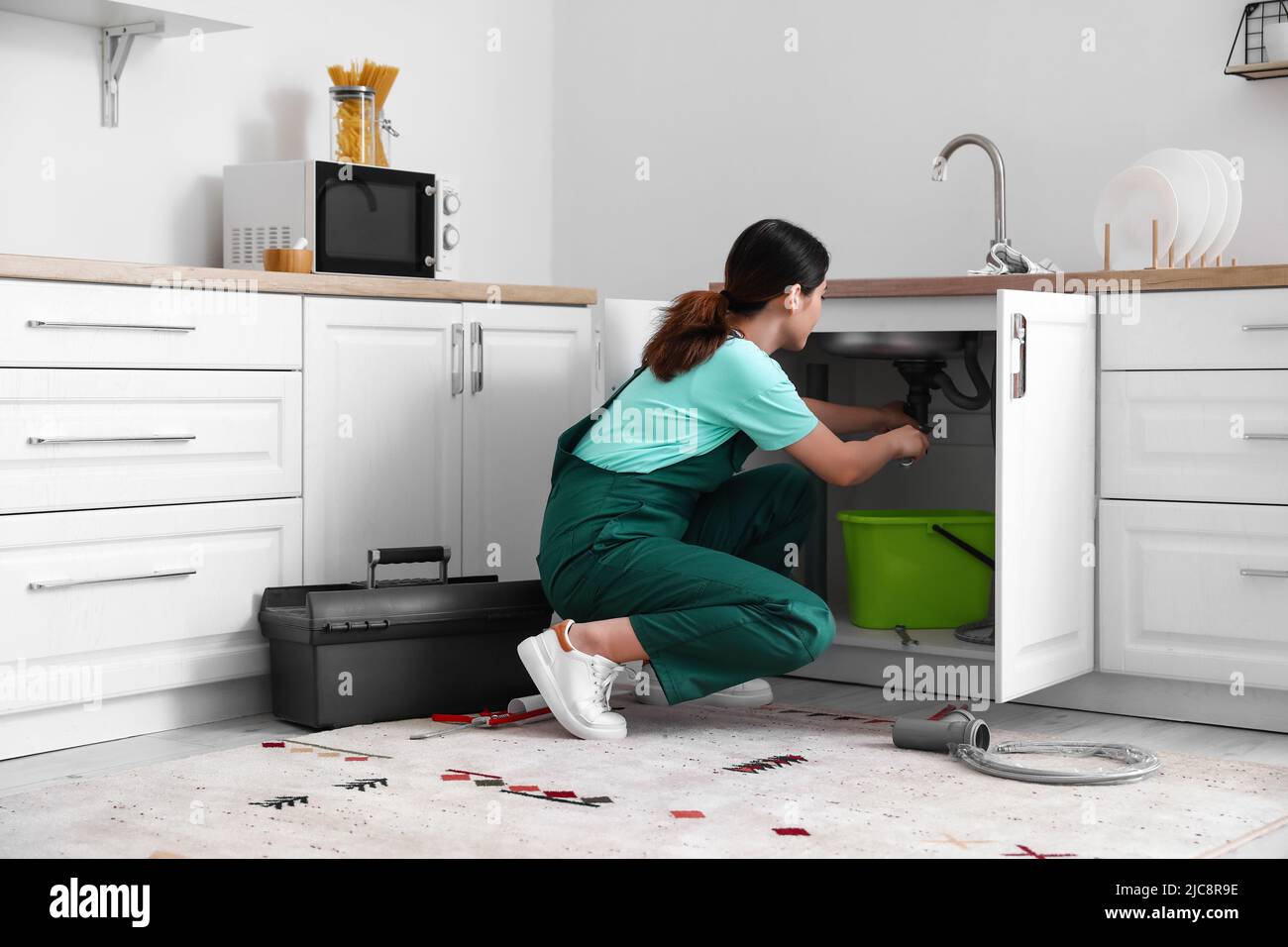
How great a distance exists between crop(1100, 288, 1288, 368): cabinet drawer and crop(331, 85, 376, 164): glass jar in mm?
1694

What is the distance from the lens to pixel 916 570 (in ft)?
10.7

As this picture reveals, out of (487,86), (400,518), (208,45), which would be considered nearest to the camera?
(400,518)

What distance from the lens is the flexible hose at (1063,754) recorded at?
2.36 metres

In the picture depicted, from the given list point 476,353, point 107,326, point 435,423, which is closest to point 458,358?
point 476,353

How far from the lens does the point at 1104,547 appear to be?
9.62 ft

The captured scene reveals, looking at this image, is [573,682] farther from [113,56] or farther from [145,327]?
[113,56]

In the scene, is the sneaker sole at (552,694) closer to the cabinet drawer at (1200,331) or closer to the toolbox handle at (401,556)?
the toolbox handle at (401,556)

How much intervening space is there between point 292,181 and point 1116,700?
2.00m

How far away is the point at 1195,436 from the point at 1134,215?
22.9 inches

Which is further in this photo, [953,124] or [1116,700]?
[953,124]

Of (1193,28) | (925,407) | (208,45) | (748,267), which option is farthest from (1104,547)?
(208,45)

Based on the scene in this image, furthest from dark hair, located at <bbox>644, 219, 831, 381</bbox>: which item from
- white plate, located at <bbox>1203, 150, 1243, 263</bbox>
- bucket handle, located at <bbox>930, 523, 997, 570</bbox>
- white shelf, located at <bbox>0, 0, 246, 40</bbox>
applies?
white shelf, located at <bbox>0, 0, 246, 40</bbox>

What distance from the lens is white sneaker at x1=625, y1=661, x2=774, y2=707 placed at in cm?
302
